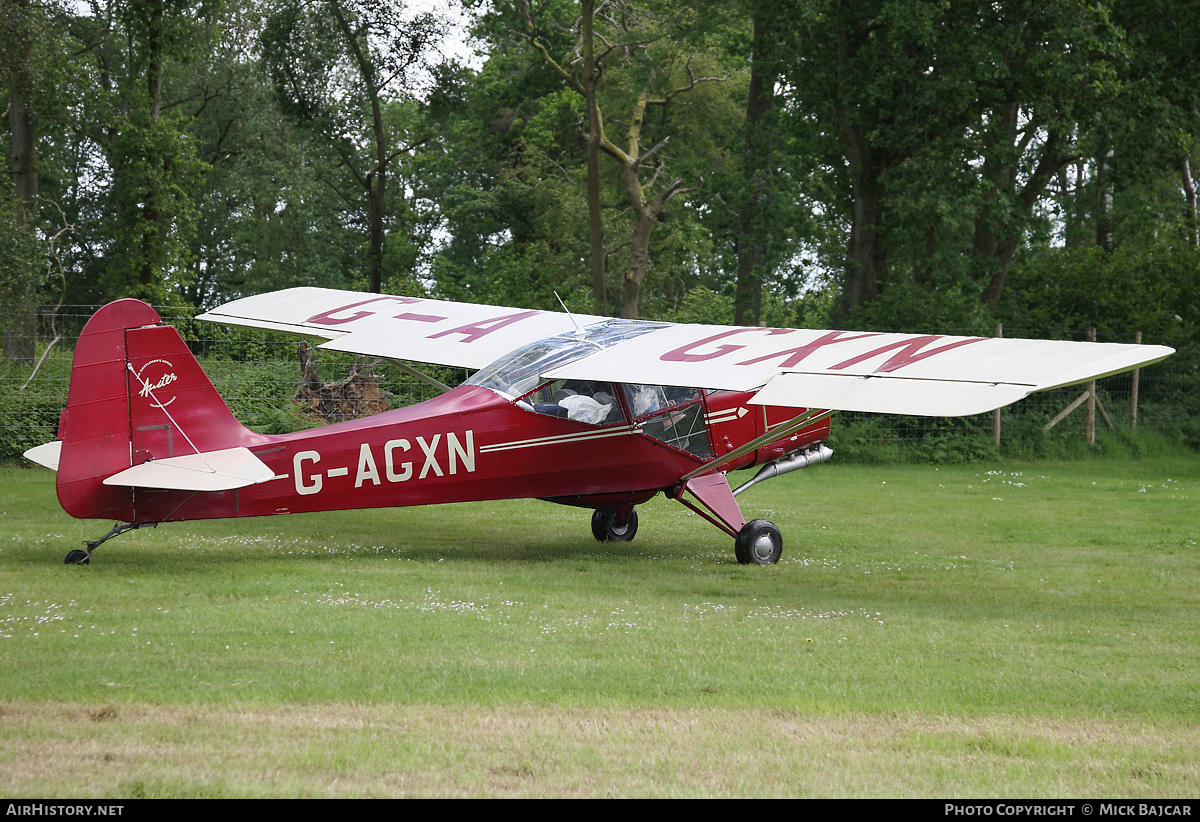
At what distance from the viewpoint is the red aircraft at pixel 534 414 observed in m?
7.44

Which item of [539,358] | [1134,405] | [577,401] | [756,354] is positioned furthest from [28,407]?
[1134,405]

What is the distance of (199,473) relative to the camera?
25.4 ft

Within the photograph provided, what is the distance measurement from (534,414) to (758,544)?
2.48 m

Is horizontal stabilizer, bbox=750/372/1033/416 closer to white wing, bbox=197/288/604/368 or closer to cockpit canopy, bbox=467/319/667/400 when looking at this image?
cockpit canopy, bbox=467/319/667/400

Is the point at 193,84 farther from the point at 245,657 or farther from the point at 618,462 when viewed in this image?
the point at 245,657

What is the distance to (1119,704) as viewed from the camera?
521 cm

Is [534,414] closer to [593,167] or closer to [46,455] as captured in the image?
[46,455]

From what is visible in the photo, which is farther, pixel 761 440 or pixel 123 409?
pixel 761 440

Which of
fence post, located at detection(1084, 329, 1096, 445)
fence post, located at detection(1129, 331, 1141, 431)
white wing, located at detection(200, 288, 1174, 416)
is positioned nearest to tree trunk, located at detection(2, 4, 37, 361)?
white wing, located at detection(200, 288, 1174, 416)

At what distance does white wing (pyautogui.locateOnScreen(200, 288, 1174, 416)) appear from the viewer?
22.5 feet

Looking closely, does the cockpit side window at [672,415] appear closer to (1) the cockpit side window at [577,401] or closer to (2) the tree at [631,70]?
(1) the cockpit side window at [577,401]

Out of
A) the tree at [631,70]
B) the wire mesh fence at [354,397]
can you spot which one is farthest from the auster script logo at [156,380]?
the tree at [631,70]

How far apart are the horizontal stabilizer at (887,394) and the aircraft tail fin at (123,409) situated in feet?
15.1

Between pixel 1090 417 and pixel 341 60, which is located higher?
pixel 341 60
